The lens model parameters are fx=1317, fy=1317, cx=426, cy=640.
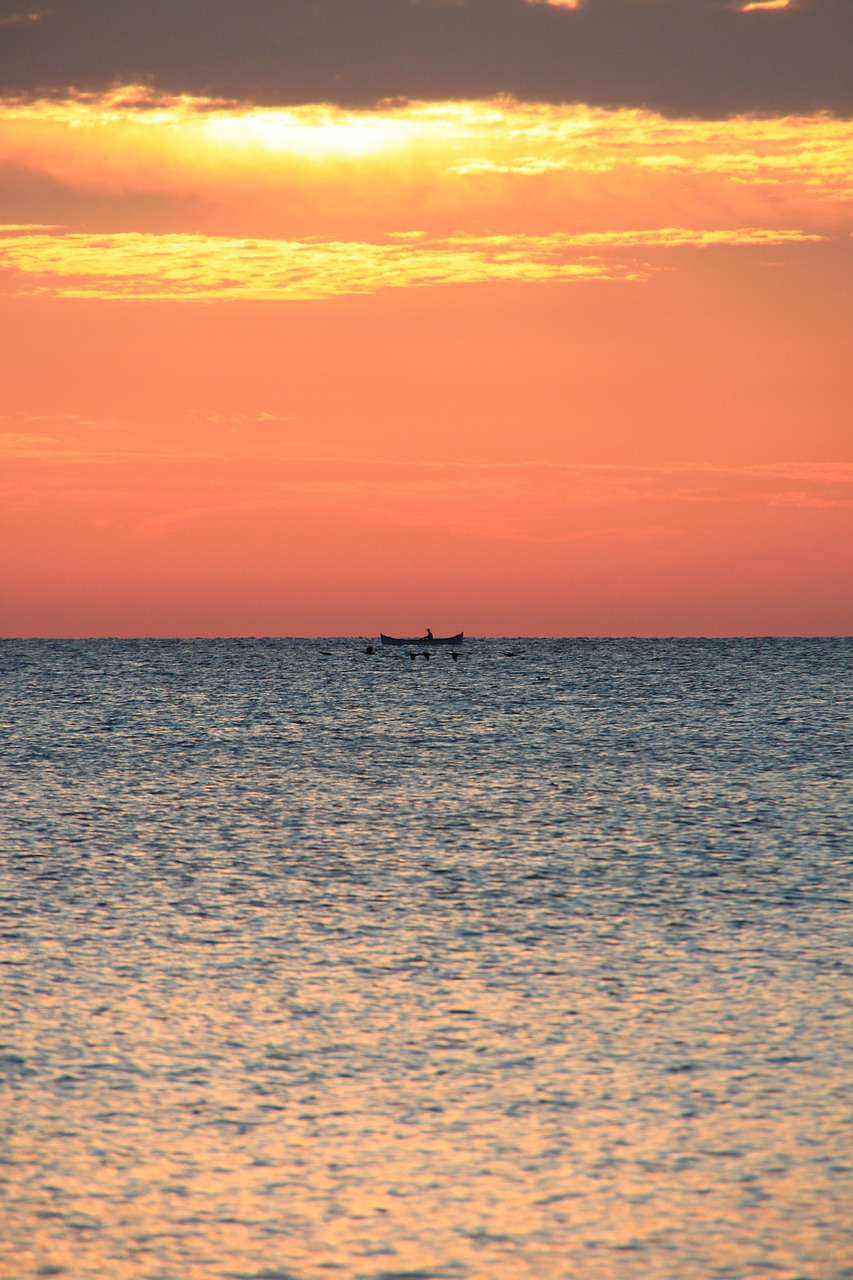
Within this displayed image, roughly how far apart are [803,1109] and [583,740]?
57174 millimetres

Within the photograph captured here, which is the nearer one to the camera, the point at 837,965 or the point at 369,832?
the point at 837,965

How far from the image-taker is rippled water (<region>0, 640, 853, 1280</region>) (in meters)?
12.8

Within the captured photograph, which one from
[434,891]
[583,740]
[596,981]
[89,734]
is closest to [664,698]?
[583,740]

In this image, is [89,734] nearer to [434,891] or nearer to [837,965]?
[434,891]

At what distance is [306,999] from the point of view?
20.8 m

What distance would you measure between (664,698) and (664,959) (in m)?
92.8

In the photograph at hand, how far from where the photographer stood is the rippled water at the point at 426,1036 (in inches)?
504

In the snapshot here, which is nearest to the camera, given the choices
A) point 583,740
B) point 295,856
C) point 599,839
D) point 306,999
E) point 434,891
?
point 306,999

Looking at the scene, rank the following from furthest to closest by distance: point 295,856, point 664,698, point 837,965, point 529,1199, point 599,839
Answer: point 664,698 → point 599,839 → point 295,856 → point 837,965 → point 529,1199

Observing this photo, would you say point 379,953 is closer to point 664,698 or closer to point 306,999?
point 306,999

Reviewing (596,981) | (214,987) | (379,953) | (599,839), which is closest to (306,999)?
(214,987)

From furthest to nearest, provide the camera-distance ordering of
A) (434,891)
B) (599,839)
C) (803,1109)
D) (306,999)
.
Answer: (599,839)
(434,891)
(306,999)
(803,1109)

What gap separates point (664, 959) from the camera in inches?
923

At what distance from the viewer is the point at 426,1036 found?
18828 millimetres
